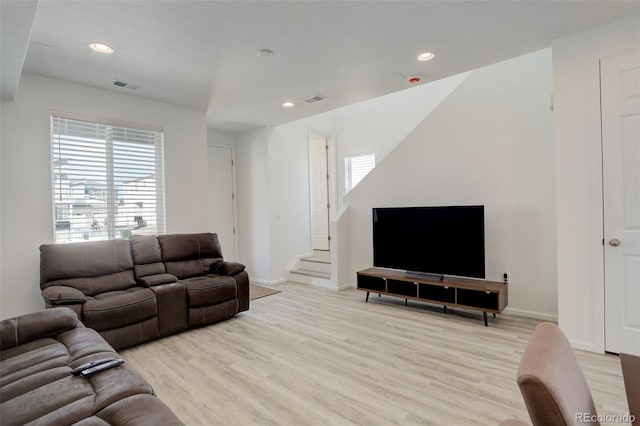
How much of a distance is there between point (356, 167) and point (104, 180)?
4.11 metres

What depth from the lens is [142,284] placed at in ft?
11.4

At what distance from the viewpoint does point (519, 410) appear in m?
1.94

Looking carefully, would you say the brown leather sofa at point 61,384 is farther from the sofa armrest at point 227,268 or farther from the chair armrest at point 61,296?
the sofa armrest at point 227,268

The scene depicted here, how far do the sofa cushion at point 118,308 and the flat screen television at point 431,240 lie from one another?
2828mm

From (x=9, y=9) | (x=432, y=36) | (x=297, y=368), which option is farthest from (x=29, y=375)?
(x=432, y=36)

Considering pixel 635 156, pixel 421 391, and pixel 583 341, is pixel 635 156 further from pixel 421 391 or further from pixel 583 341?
pixel 421 391

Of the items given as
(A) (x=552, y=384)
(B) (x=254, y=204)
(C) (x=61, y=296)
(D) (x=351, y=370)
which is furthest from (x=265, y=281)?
(A) (x=552, y=384)

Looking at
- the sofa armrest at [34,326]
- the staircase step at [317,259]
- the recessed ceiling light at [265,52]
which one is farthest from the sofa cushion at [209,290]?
the recessed ceiling light at [265,52]

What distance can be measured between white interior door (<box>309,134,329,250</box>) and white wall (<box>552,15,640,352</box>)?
4.22m

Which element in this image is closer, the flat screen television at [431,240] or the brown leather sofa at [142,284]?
the brown leather sofa at [142,284]

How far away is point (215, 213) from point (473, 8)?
4.86m

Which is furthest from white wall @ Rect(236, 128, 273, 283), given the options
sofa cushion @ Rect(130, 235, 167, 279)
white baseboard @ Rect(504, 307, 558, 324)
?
white baseboard @ Rect(504, 307, 558, 324)

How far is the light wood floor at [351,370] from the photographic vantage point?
1982mm

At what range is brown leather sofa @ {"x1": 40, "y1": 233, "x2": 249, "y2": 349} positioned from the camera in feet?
9.45
